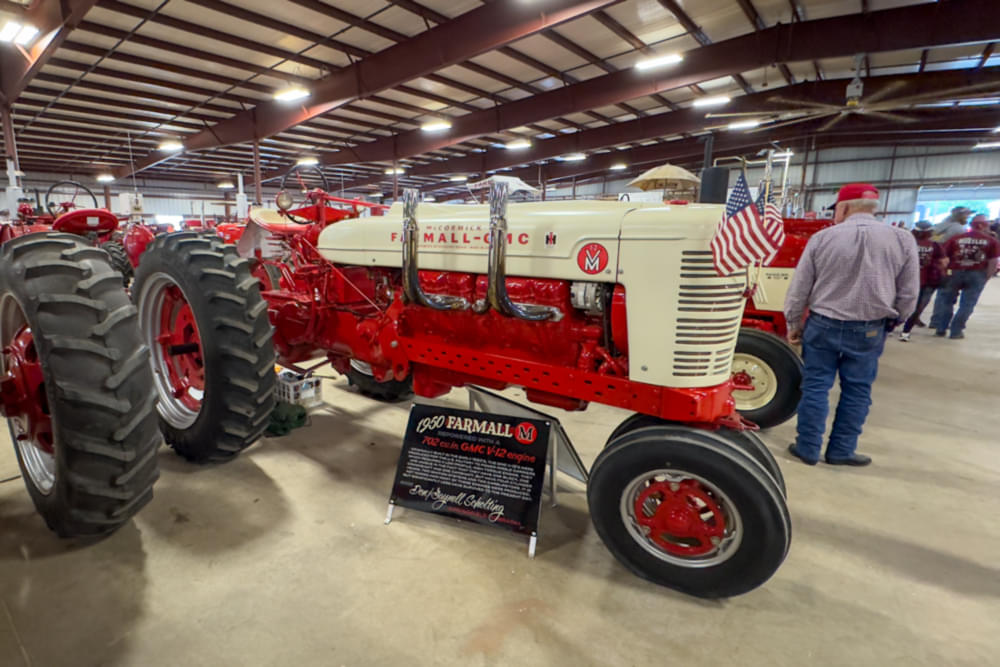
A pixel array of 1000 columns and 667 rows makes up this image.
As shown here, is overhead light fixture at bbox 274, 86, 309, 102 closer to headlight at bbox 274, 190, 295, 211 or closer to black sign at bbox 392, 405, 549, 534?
headlight at bbox 274, 190, 295, 211

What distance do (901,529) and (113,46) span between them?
1085cm

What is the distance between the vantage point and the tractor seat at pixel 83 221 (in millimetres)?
4129

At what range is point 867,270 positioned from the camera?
278 centimetres

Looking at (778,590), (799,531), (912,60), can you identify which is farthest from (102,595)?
(912,60)

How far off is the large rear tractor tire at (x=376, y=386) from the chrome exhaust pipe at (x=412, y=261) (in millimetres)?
1549

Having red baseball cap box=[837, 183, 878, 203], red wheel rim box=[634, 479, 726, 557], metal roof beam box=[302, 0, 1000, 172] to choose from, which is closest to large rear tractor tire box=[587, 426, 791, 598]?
red wheel rim box=[634, 479, 726, 557]

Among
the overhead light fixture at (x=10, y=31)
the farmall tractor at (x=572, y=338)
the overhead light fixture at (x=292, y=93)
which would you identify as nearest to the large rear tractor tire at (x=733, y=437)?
the farmall tractor at (x=572, y=338)

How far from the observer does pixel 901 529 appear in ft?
7.91

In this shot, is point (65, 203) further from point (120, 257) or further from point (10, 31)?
point (10, 31)

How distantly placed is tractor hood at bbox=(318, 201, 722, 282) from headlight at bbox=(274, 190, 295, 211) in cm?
56

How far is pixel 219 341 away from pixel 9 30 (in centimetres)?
809

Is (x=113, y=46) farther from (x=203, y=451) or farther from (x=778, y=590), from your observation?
(x=778, y=590)

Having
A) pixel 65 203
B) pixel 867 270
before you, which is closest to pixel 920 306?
pixel 867 270

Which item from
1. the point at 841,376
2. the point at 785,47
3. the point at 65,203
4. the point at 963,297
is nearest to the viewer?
the point at 841,376
